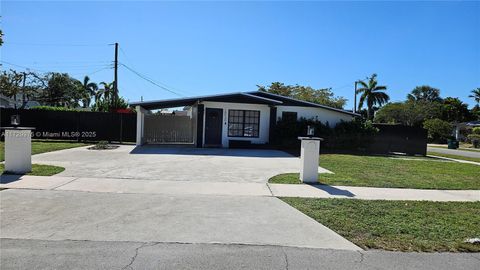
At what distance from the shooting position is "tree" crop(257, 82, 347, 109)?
51.6 m

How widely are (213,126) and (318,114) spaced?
6598 millimetres

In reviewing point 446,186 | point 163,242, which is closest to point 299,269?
point 163,242

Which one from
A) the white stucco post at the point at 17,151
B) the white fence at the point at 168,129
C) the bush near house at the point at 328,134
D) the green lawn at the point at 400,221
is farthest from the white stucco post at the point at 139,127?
the green lawn at the point at 400,221

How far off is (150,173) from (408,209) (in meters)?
6.98

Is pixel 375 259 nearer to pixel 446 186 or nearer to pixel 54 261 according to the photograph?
pixel 54 261

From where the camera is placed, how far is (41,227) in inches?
216

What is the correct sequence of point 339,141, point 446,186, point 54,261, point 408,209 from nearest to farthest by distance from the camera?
1. point 54,261
2. point 408,209
3. point 446,186
4. point 339,141

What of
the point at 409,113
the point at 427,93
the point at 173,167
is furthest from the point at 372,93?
the point at 173,167

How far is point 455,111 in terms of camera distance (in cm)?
7069

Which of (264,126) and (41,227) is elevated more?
(264,126)

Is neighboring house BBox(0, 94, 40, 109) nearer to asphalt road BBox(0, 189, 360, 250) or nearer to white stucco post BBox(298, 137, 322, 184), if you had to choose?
asphalt road BBox(0, 189, 360, 250)

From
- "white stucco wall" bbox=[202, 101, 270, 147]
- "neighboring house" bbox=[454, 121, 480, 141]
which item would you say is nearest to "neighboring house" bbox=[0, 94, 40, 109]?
"white stucco wall" bbox=[202, 101, 270, 147]

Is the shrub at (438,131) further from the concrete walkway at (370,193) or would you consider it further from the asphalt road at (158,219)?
the asphalt road at (158,219)

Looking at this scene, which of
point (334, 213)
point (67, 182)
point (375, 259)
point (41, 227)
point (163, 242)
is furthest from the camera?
point (67, 182)
